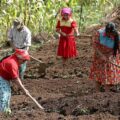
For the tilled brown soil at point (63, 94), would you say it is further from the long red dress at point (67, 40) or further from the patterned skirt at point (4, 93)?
the long red dress at point (67, 40)

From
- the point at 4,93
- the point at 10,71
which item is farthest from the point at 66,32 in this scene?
the point at 10,71

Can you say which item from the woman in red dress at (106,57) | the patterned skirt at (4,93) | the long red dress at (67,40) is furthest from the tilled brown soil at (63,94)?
the long red dress at (67,40)

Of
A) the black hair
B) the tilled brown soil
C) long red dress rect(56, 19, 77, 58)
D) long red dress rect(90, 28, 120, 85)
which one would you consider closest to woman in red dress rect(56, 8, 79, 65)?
long red dress rect(56, 19, 77, 58)

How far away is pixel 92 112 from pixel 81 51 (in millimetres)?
7233

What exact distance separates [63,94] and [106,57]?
1632 millimetres

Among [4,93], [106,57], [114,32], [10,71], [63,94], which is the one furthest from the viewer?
[63,94]

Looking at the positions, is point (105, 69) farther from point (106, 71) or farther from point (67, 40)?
point (67, 40)

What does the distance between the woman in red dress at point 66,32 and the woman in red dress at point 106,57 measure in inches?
86.7

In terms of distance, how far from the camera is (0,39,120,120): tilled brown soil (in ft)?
25.9

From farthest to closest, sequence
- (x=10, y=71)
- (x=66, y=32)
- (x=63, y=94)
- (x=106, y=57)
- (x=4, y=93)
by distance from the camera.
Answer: (x=66, y=32) → (x=63, y=94) → (x=106, y=57) → (x=4, y=93) → (x=10, y=71)

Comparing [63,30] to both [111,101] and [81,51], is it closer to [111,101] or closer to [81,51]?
[81,51]

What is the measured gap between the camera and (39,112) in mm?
7926

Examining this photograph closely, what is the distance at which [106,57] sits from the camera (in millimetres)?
9641

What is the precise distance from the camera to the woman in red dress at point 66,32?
12.0 m
